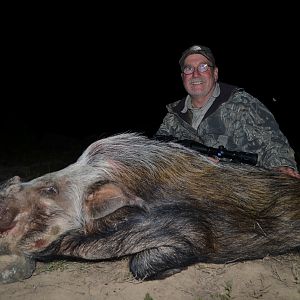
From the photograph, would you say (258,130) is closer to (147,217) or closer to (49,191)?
(147,217)

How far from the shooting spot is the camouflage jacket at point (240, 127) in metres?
3.82

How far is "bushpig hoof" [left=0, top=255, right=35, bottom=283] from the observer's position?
2.90 m

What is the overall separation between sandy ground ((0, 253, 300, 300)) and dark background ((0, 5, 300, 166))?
15088 mm

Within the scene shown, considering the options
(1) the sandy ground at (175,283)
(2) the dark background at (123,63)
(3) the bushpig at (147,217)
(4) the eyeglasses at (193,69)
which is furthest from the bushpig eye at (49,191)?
(2) the dark background at (123,63)

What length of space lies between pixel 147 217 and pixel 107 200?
0.26m

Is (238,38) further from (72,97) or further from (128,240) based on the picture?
(128,240)

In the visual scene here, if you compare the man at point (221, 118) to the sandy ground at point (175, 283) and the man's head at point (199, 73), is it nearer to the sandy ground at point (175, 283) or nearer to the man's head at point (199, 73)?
the man's head at point (199, 73)

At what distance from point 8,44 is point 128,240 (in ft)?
94.4

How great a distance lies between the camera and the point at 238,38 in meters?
31.6

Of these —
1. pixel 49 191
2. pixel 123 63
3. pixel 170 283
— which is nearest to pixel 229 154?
pixel 170 283

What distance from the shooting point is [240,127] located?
4.02 m

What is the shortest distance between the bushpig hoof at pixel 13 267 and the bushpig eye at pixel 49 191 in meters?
0.44

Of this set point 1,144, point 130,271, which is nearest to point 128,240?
point 130,271

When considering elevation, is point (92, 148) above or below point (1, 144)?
above
